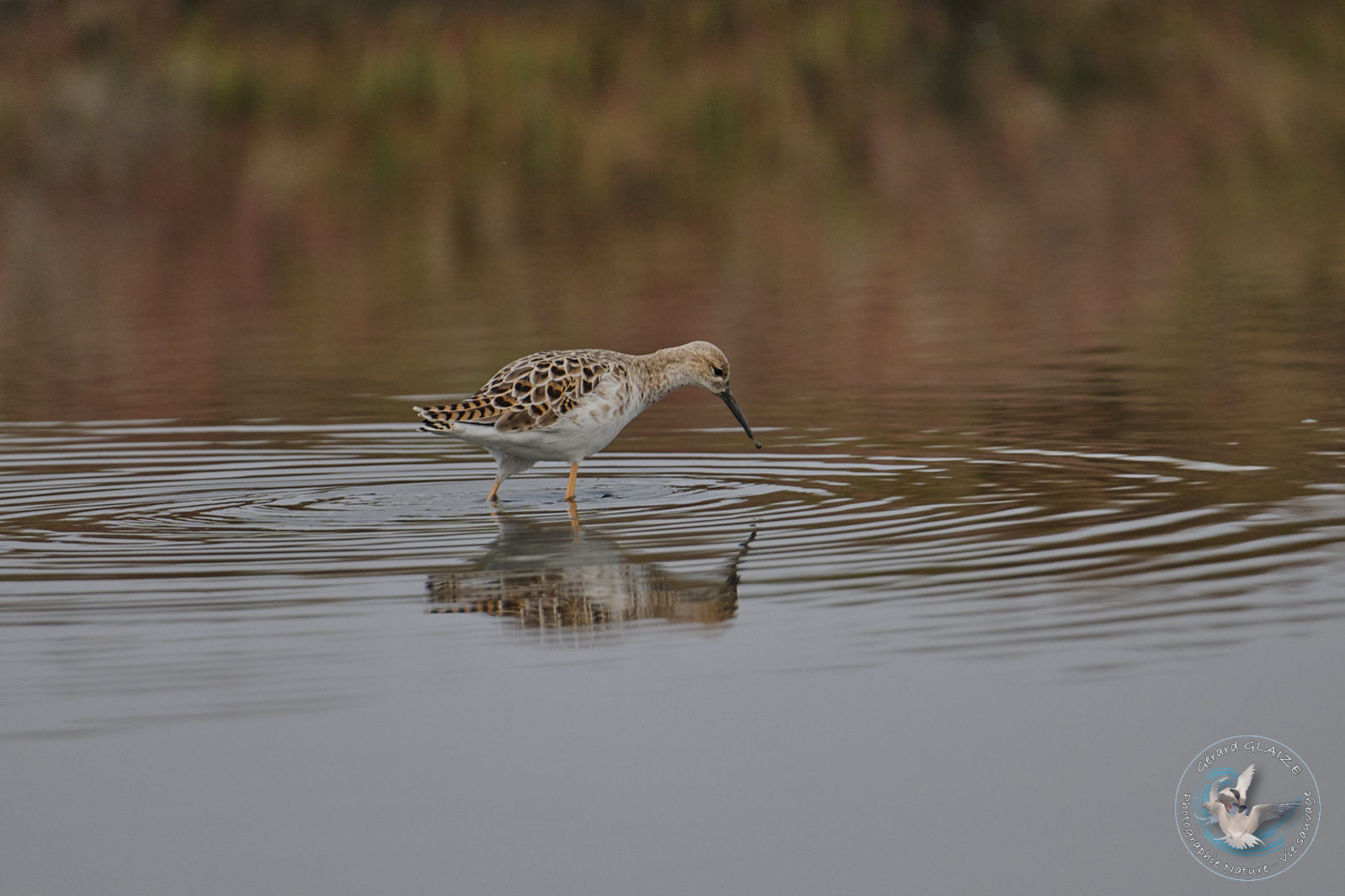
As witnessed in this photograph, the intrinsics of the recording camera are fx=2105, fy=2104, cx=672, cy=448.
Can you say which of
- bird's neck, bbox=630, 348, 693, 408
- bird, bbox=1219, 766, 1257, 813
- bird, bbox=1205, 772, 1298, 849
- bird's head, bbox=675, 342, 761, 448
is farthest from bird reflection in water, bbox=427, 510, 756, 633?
bird's head, bbox=675, 342, 761, 448

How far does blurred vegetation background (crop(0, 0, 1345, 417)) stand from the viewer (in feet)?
85.8

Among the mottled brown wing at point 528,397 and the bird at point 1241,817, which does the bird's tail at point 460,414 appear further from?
the bird at point 1241,817

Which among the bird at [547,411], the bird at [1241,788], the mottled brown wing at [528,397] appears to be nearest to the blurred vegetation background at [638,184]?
the bird at [547,411]

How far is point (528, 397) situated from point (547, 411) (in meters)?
0.19

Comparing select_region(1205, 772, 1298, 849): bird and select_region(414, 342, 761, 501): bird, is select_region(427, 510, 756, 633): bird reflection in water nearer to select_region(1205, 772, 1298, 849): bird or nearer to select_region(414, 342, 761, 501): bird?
select_region(414, 342, 761, 501): bird

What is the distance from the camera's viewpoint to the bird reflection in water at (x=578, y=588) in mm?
10477

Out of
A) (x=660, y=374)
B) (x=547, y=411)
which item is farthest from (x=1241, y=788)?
(x=660, y=374)

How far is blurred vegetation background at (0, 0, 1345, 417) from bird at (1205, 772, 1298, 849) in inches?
522

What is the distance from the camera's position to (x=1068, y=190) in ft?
147

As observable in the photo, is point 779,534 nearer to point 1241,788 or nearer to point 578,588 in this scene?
point 578,588

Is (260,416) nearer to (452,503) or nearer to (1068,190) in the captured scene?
(452,503)

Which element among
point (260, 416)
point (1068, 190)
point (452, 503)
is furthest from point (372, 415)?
point (1068, 190)

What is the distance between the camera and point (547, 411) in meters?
13.9

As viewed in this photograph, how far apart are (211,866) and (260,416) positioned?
12.3 meters
